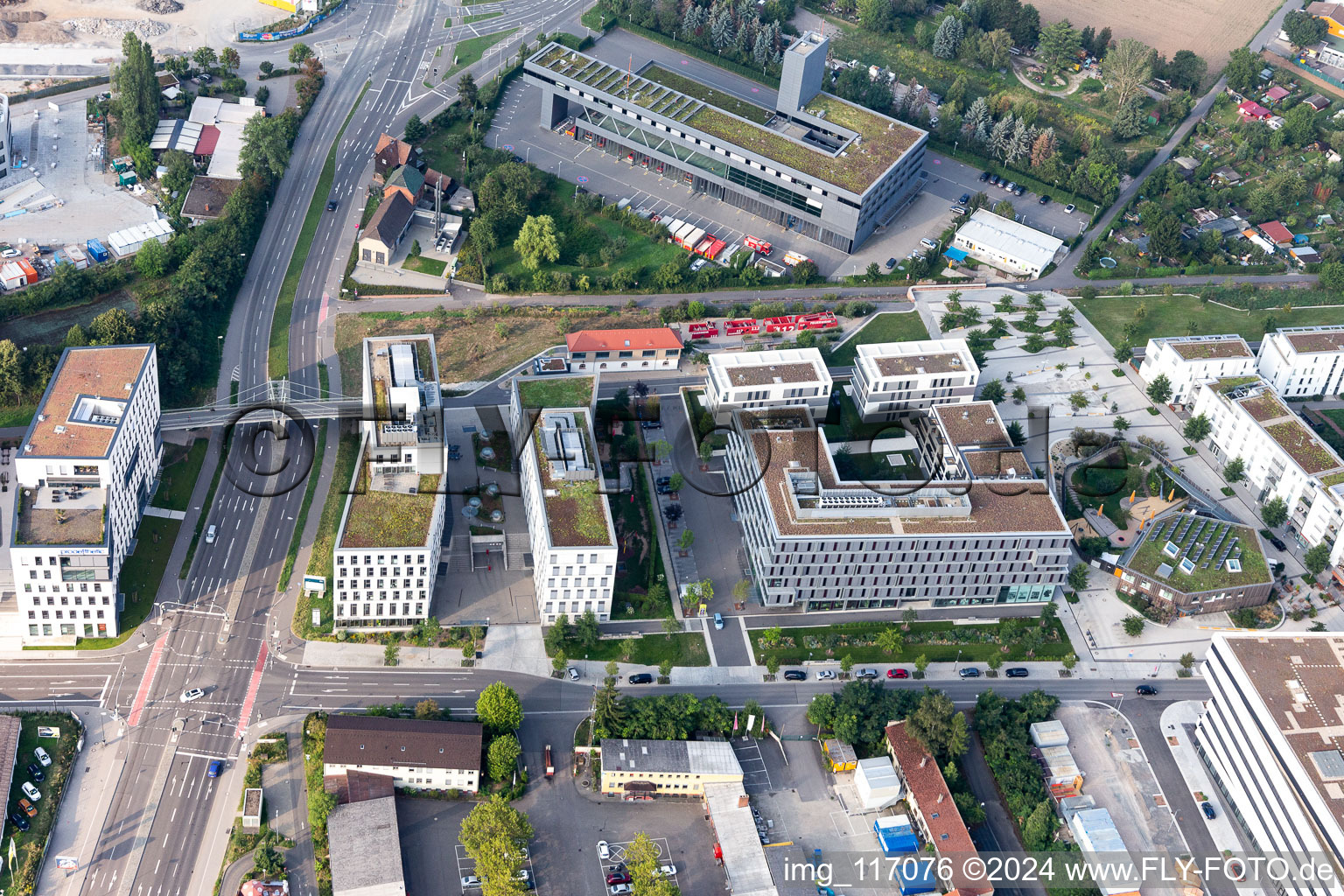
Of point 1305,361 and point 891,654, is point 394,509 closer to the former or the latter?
point 891,654

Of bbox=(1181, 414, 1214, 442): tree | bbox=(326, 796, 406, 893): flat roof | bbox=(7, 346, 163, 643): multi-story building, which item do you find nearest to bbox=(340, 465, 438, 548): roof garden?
bbox=(7, 346, 163, 643): multi-story building

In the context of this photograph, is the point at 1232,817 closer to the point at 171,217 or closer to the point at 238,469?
the point at 238,469

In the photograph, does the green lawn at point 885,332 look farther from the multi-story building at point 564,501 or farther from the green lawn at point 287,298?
the green lawn at point 287,298

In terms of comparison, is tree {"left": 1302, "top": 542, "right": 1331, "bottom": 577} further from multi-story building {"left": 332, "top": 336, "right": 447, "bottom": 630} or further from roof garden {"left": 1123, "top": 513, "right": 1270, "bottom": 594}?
multi-story building {"left": 332, "top": 336, "right": 447, "bottom": 630}

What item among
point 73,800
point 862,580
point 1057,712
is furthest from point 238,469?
point 1057,712

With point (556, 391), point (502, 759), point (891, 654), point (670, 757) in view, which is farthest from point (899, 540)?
point (502, 759)
